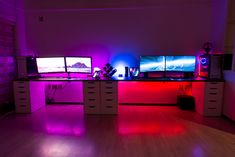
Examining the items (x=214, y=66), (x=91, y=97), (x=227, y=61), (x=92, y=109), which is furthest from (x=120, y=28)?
(x=227, y=61)

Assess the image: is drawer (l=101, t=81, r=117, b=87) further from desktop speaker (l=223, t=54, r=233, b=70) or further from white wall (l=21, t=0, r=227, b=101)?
desktop speaker (l=223, t=54, r=233, b=70)

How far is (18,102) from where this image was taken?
12.6 ft

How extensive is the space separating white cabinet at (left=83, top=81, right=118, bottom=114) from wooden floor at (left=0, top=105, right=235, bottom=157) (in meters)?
0.17

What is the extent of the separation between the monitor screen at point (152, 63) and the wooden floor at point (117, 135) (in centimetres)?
97

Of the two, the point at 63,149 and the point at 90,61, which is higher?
the point at 90,61

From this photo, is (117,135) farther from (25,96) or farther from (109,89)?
(25,96)

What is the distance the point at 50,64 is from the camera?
4043mm

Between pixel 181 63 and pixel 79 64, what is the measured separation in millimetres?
2319

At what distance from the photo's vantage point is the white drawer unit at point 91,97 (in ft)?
12.1

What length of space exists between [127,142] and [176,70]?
222 centimetres

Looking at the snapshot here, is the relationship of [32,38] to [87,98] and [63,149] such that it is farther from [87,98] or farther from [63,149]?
[63,149]

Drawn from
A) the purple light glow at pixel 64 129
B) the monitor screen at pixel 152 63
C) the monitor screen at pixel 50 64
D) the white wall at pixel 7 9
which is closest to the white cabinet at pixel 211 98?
the monitor screen at pixel 152 63

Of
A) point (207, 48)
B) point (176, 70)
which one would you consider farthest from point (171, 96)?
point (207, 48)

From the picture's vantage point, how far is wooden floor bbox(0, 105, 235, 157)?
7.43 ft
